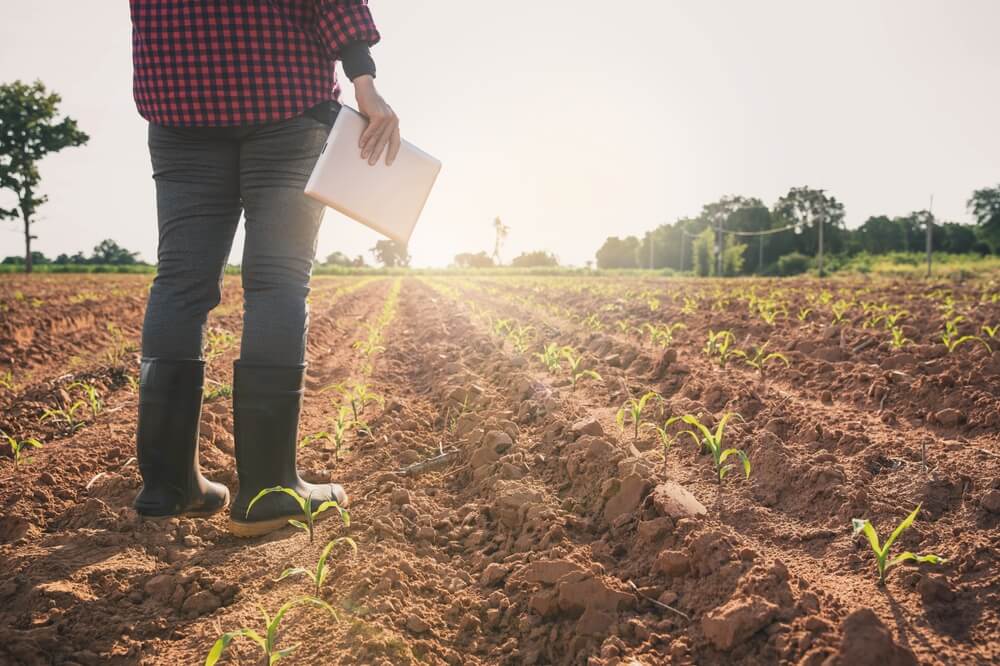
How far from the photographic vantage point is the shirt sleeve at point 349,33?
6.12 feet

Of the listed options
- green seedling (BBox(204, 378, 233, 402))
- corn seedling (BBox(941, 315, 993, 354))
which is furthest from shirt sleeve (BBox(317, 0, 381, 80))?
corn seedling (BBox(941, 315, 993, 354))

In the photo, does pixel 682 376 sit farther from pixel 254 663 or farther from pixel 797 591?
pixel 254 663

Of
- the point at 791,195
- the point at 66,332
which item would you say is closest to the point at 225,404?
the point at 66,332

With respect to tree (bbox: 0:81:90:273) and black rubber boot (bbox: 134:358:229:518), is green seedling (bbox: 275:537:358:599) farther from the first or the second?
tree (bbox: 0:81:90:273)

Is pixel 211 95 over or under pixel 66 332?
over

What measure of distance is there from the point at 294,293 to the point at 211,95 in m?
0.63

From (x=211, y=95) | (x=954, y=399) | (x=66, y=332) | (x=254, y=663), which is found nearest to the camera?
(x=254, y=663)

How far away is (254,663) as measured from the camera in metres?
1.36

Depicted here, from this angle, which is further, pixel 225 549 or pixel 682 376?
pixel 682 376

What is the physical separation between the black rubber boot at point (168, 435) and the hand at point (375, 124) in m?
0.89

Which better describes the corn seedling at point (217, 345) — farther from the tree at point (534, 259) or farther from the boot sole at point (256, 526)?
the tree at point (534, 259)

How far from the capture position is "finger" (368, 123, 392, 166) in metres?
1.88

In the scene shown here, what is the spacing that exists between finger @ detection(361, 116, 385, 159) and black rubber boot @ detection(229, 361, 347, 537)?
0.73m

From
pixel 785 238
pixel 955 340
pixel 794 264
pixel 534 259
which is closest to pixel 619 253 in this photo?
pixel 534 259
